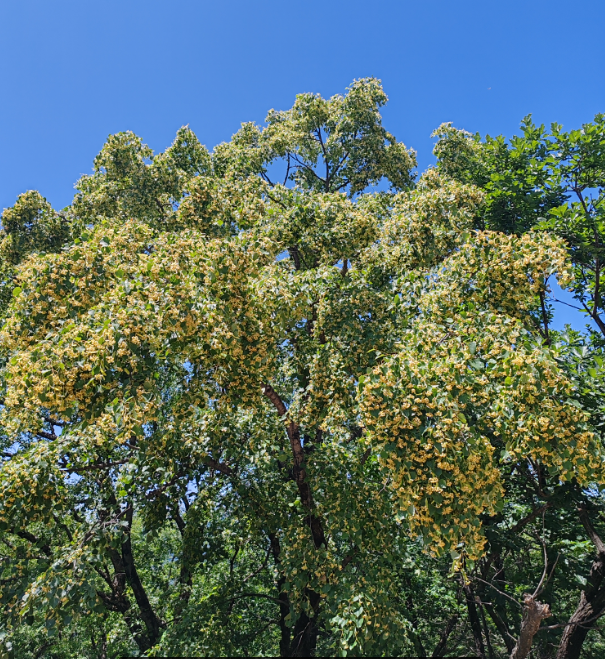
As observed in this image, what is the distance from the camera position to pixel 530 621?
5258 mm

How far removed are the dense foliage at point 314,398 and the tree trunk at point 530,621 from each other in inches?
1.0

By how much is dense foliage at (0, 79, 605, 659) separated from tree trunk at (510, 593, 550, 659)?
25 mm

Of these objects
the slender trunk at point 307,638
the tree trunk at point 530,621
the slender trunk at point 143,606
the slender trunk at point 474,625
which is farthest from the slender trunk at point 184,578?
the tree trunk at point 530,621

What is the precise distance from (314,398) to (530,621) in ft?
13.4

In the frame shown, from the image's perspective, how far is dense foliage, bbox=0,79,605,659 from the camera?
16.1 feet

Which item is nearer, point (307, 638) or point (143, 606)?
point (307, 638)

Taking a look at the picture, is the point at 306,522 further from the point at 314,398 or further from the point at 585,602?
the point at 585,602

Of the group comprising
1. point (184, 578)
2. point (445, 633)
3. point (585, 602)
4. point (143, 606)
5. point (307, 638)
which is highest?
point (184, 578)

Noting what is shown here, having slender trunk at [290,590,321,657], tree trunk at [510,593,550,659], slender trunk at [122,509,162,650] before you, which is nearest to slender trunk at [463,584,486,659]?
slender trunk at [290,590,321,657]

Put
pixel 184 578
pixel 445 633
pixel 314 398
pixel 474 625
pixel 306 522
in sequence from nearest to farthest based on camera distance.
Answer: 1. pixel 314 398
2. pixel 306 522
3. pixel 474 625
4. pixel 184 578
5. pixel 445 633

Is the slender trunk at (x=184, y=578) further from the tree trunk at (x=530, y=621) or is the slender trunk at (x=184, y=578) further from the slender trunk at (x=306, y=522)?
the tree trunk at (x=530, y=621)

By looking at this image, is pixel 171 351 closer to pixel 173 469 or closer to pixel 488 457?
pixel 173 469

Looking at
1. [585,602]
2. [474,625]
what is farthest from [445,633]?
[585,602]

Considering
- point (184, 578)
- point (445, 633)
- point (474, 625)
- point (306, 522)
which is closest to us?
point (306, 522)
